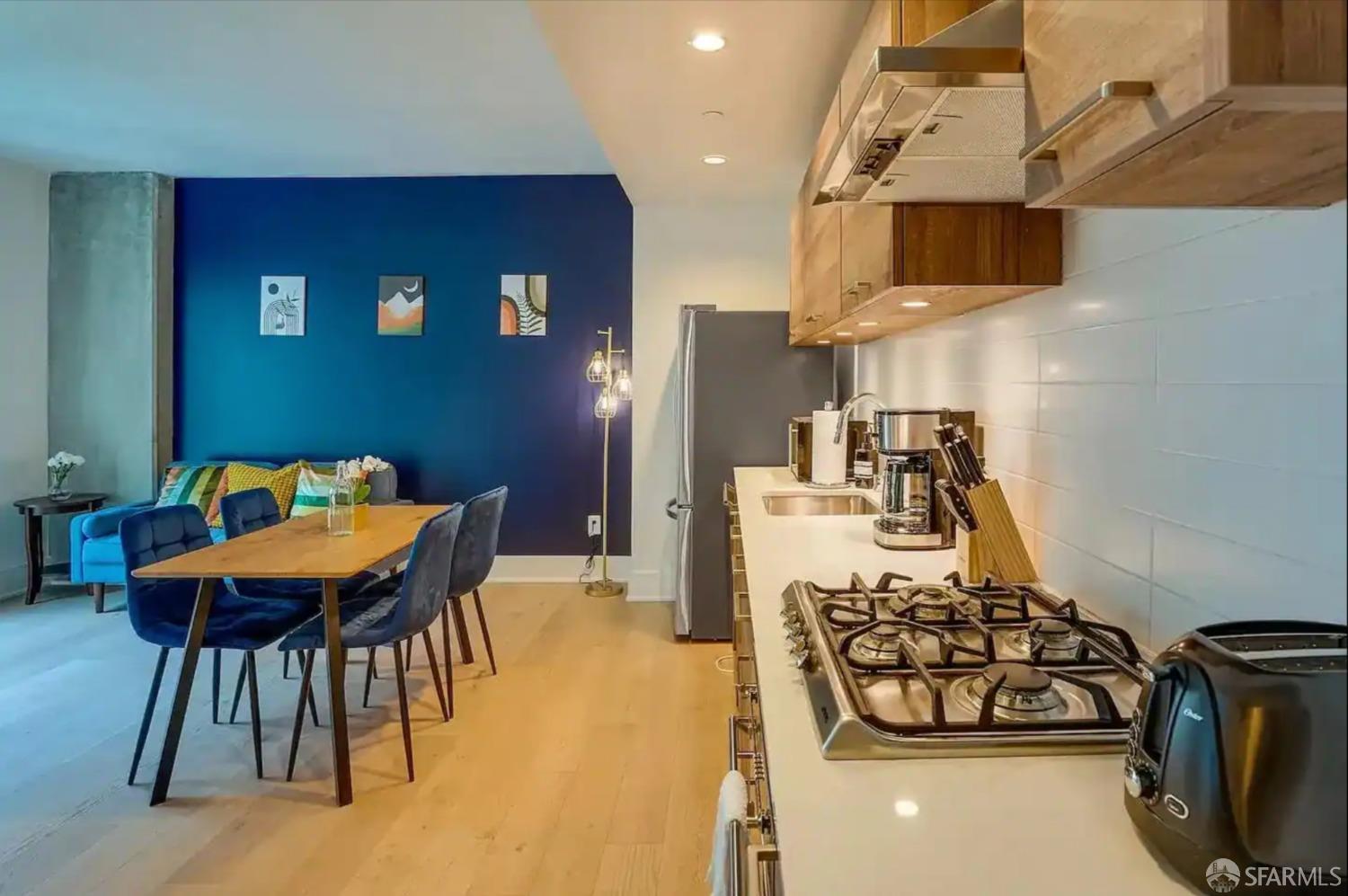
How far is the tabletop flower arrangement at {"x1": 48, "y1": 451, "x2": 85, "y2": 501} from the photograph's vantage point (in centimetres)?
493

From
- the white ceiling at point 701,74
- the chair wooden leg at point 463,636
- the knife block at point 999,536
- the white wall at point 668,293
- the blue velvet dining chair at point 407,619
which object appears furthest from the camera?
the white wall at point 668,293

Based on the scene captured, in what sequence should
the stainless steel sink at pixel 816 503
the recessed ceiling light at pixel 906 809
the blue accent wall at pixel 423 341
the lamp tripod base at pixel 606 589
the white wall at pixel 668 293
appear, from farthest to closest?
1. the blue accent wall at pixel 423 341
2. the lamp tripod base at pixel 606 589
3. the white wall at pixel 668 293
4. the stainless steel sink at pixel 816 503
5. the recessed ceiling light at pixel 906 809

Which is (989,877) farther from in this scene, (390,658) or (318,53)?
(318,53)

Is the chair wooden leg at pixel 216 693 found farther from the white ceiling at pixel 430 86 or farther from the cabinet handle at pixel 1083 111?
the cabinet handle at pixel 1083 111

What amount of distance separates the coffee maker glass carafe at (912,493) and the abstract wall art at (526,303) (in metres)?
3.63

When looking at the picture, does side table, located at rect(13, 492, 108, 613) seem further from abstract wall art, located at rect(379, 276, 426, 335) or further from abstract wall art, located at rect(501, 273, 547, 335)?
abstract wall art, located at rect(501, 273, 547, 335)

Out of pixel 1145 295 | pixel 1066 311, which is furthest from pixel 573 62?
pixel 1145 295

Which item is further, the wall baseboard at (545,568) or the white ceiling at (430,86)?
the wall baseboard at (545,568)

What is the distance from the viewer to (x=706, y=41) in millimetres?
2404

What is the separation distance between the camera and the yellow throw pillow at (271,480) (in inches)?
194

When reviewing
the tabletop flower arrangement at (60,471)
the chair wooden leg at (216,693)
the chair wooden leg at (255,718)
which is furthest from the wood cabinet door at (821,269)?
the tabletop flower arrangement at (60,471)

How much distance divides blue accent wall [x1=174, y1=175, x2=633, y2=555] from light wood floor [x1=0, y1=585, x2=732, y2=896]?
168 cm

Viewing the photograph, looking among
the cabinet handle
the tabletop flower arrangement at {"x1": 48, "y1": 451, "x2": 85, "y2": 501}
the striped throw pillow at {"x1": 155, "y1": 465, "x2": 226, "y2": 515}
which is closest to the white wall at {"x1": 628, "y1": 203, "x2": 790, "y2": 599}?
the striped throw pillow at {"x1": 155, "y1": 465, "x2": 226, "y2": 515}

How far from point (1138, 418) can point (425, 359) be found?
15.7 ft
